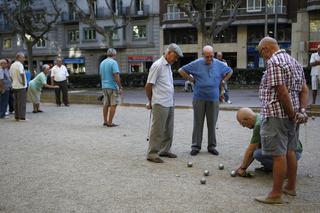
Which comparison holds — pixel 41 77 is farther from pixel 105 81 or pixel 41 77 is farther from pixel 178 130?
pixel 178 130

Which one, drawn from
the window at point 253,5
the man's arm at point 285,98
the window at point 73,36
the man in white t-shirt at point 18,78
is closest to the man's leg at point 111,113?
the man in white t-shirt at point 18,78

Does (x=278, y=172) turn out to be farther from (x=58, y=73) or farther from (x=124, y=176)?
(x=58, y=73)

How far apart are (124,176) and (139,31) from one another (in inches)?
1773

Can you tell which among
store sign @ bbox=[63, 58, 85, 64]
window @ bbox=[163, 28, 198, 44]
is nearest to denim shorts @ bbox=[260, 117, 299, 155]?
window @ bbox=[163, 28, 198, 44]

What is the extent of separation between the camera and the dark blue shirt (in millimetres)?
7719

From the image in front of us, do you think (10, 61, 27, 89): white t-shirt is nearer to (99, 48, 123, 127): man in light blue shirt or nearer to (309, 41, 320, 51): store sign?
(99, 48, 123, 127): man in light blue shirt

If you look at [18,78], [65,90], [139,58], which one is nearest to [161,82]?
[18,78]

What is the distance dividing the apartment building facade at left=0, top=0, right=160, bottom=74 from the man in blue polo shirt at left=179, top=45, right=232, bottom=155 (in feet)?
129

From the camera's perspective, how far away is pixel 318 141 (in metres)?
8.88

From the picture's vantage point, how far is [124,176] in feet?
20.7

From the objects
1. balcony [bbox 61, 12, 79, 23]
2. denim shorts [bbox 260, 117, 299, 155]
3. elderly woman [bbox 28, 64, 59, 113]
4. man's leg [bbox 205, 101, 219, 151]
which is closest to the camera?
denim shorts [bbox 260, 117, 299, 155]

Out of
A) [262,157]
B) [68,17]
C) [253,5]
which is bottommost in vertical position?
[262,157]

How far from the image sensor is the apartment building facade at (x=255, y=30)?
41.9 meters

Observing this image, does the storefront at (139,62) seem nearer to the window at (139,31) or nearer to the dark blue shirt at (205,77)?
the window at (139,31)
